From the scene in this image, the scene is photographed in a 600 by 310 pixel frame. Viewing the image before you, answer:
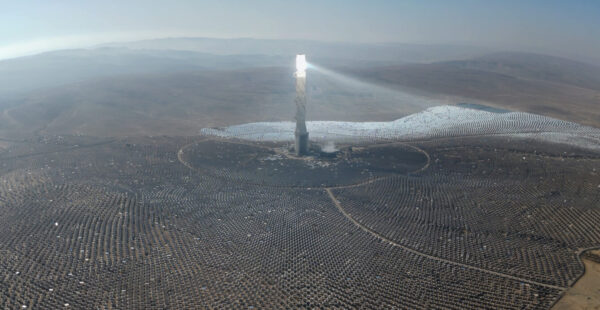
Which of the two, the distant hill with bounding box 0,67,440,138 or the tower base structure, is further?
the distant hill with bounding box 0,67,440,138

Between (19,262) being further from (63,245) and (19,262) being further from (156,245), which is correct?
(156,245)

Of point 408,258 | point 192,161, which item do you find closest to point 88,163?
point 192,161

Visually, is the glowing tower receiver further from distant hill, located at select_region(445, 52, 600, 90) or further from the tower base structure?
distant hill, located at select_region(445, 52, 600, 90)

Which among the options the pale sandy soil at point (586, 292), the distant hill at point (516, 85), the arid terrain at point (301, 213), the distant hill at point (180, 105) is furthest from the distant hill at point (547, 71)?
the pale sandy soil at point (586, 292)

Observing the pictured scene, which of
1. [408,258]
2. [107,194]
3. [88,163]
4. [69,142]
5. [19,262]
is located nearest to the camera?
[19,262]

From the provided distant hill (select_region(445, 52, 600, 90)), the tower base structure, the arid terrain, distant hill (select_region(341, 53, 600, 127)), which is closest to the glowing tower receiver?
the tower base structure

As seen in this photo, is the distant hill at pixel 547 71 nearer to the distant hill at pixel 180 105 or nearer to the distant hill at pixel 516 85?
the distant hill at pixel 516 85

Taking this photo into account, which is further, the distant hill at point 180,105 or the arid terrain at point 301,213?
the distant hill at point 180,105
